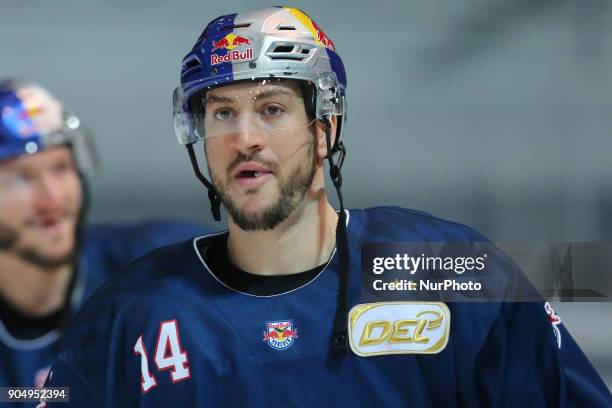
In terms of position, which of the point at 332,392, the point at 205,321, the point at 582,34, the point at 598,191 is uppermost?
the point at 582,34

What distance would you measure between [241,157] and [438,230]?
1.57 ft

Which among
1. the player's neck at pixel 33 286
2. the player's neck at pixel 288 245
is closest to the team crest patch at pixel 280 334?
the player's neck at pixel 288 245

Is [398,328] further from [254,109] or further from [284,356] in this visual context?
[254,109]

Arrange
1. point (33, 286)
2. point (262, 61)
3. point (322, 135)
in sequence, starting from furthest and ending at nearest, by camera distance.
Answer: point (33, 286), point (322, 135), point (262, 61)

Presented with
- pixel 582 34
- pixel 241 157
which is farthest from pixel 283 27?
pixel 582 34

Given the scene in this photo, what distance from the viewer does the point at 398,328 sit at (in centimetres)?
182

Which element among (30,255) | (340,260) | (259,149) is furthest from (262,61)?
(30,255)

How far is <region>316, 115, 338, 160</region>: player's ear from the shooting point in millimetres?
1794

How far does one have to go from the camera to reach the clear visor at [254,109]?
174 centimetres

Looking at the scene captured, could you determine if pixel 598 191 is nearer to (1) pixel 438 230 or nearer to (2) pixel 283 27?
(1) pixel 438 230

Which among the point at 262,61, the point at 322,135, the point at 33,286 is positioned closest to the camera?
the point at 262,61

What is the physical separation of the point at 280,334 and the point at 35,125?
68 centimetres

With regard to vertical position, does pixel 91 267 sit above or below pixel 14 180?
below

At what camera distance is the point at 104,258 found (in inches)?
76.6
